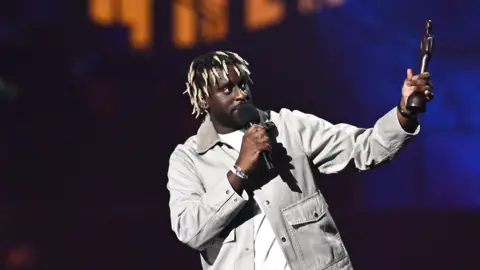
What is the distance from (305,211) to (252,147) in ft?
0.66

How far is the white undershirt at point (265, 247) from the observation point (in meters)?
1.84

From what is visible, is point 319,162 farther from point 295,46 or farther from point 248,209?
point 295,46

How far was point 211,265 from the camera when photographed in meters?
1.91

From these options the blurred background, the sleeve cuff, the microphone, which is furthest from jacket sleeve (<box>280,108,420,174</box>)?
the blurred background

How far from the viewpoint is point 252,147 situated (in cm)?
177

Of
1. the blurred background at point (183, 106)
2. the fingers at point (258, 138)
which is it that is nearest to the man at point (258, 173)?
the fingers at point (258, 138)

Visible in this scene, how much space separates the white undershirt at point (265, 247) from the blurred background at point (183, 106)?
1.40 m

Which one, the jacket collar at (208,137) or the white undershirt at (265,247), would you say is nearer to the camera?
the white undershirt at (265,247)

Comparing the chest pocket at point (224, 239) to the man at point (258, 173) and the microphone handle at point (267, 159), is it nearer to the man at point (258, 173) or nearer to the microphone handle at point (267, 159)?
the man at point (258, 173)

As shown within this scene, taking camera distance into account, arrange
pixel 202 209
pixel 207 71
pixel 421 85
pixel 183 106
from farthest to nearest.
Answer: pixel 183 106
pixel 207 71
pixel 202 209
pixel 421 85

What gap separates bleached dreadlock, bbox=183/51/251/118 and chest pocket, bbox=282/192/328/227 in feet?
0.93

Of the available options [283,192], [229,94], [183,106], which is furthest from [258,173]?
[183,106]

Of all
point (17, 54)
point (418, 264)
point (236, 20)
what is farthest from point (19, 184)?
point (418, 264)

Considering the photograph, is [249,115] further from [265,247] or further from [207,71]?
[265,247]
